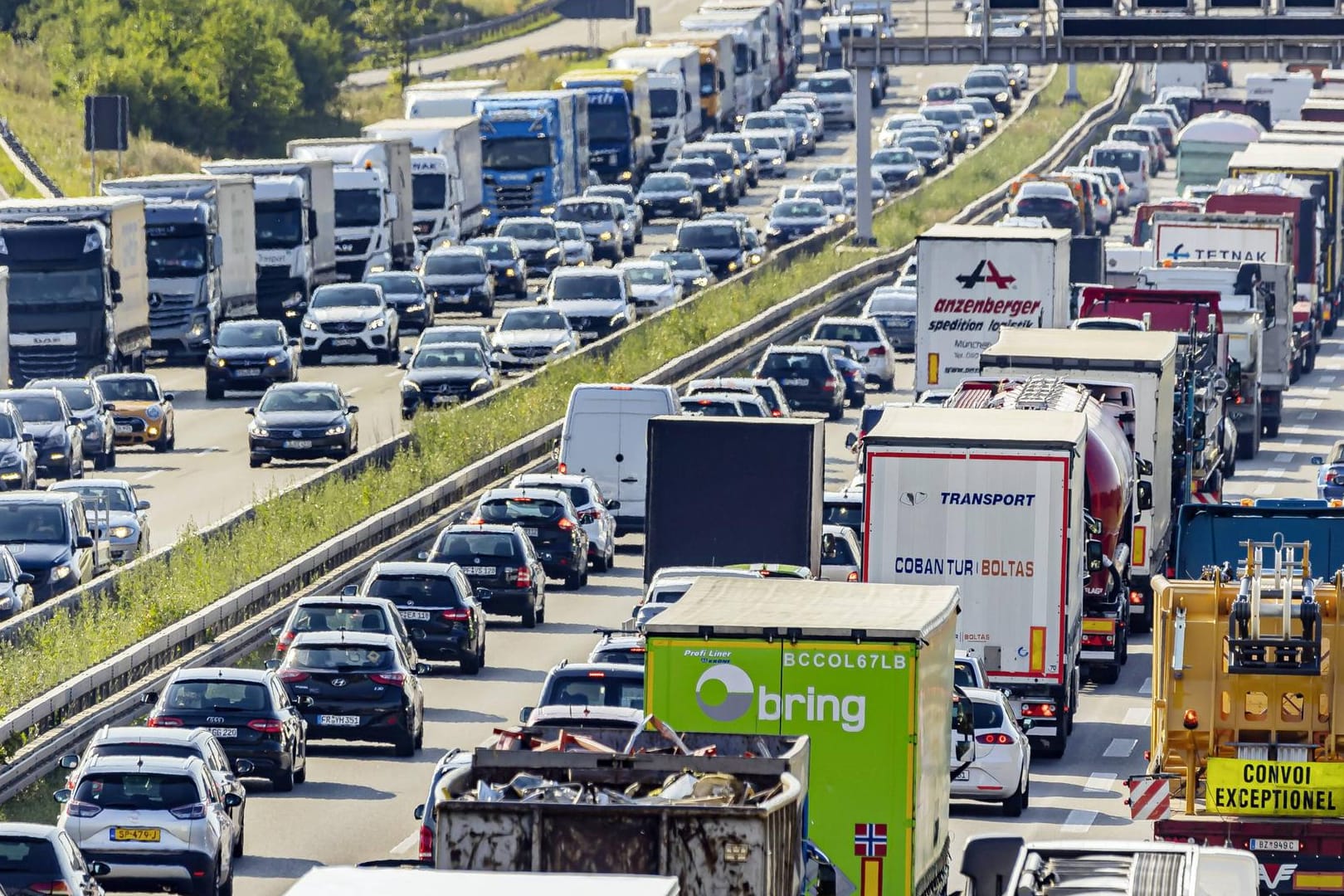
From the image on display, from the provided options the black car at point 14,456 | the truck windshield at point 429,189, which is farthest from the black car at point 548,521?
the truck windshield at point 429,189

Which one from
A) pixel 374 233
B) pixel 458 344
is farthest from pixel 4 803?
pixel 374 233

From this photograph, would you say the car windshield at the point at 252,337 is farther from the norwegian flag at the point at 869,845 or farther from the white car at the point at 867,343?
the norwegian flag at the point at 869,845

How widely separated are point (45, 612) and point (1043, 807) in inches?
409

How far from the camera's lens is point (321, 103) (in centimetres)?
11494

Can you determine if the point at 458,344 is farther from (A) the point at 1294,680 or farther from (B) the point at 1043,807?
(A) the point at 1294,680

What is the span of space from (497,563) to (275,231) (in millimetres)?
29865

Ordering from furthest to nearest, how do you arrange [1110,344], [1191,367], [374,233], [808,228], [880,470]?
1. [808,228]
2. [374,233]
3. [1191,367]
4. [1110,344]
5. [880,470]

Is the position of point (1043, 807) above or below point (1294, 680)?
below

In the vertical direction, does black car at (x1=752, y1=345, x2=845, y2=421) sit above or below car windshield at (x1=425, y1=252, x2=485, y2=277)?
below

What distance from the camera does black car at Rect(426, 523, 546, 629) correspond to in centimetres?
3825

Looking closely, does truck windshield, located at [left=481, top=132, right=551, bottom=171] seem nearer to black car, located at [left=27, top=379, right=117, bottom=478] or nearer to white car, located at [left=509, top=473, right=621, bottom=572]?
black car, located at [left=27, top=379, right=117, bottom=478]

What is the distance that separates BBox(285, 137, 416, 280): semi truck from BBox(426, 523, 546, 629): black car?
3305cm

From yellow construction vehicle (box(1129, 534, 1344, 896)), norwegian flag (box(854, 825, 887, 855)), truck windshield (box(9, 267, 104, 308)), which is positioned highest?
yellow construction vehicle (box(1129, 534, 1344, 896))

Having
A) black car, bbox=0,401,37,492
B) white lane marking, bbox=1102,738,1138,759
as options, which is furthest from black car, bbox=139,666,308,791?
black car, bbox=0,401,37,492
